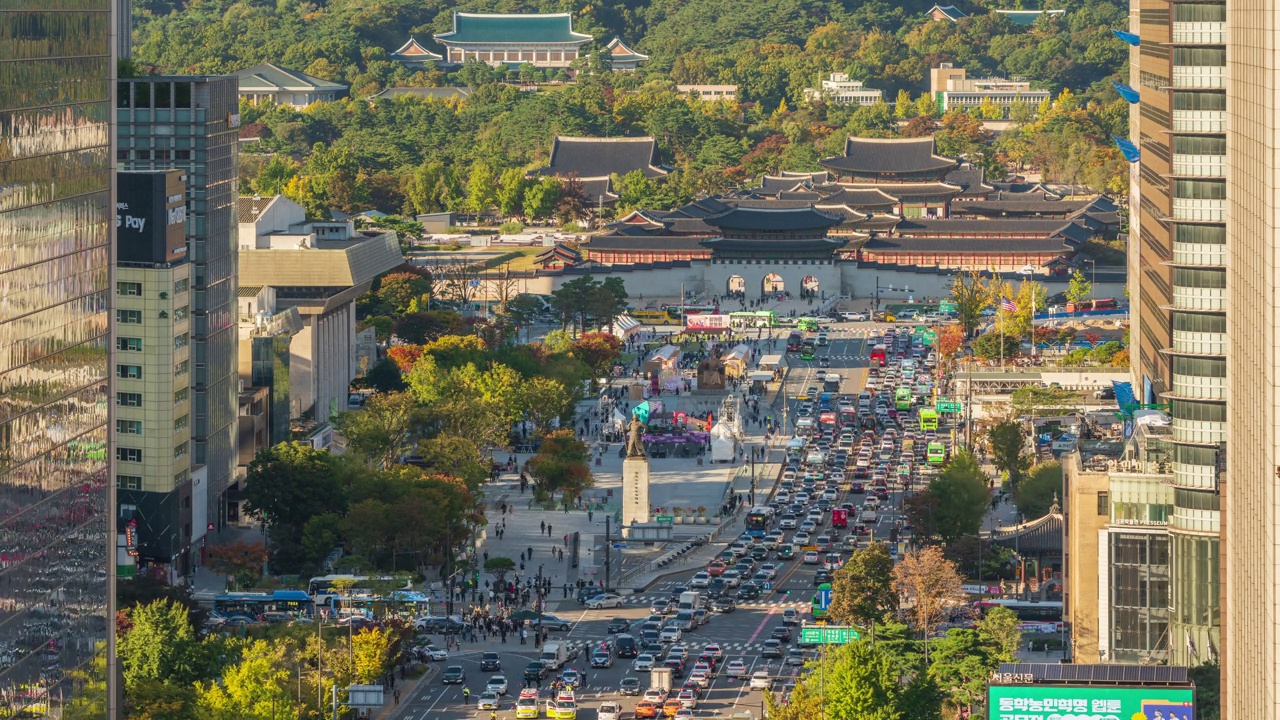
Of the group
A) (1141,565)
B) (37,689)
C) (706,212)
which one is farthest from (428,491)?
(706,212)

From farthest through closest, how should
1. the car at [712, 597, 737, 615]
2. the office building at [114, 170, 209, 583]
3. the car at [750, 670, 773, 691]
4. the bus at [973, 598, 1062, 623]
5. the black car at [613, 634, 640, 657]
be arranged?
the office building at [114, 170, 209, 583] < the car at [712, 597, 737, 615] < the bus at [973, 598, 1062, 623] < the black car at [613, 634, 640, 657] < the car at [750, 670, 773, 691]

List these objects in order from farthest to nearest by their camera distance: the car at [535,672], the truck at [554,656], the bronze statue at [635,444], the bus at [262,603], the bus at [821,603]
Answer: the bronze statue at [635,444]
the bus at [262,603]
the bus at [821,603]
the truck at [554,656]
the car at [535,672]

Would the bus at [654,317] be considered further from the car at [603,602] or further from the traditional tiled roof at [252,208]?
the car at [603,602]

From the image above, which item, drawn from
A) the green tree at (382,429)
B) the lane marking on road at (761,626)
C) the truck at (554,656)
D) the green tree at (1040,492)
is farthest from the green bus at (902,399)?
the truck at (554,656)

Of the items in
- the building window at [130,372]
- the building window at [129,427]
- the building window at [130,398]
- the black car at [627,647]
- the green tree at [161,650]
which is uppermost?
the building window at [130,372]

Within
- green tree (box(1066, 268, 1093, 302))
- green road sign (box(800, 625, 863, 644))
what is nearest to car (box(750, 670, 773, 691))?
green road sign (box(800, 625, 863, 644))

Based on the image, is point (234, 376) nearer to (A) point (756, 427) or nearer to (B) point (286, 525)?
(B) point (286, 525)

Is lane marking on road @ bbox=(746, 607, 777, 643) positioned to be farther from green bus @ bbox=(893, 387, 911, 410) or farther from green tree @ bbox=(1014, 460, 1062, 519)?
green bus @ bbox=(893, 387, 911, 410)

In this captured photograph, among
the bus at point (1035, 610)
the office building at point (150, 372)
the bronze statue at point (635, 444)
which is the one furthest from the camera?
the bronze statue at point (635, 444)
